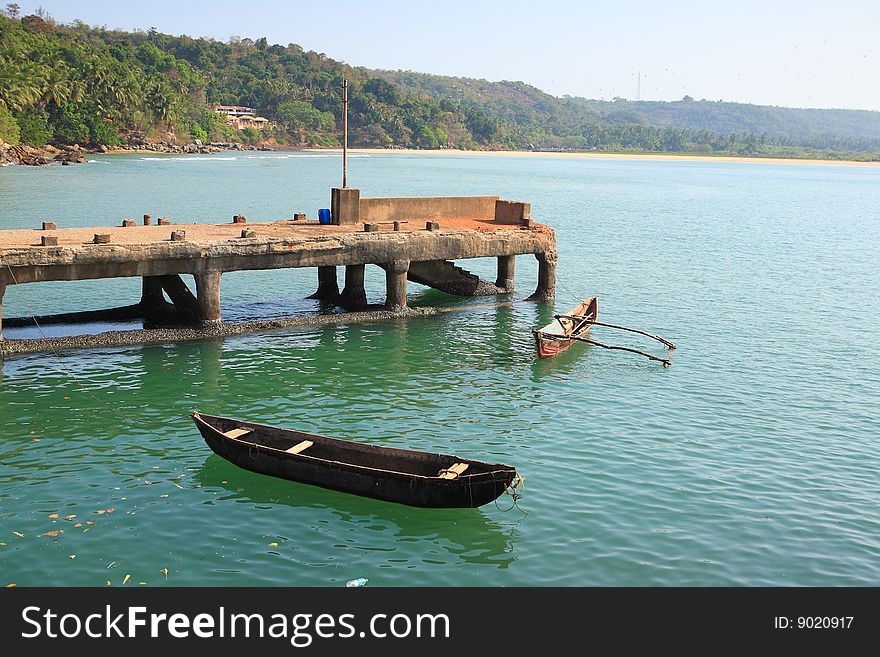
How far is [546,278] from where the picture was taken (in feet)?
116

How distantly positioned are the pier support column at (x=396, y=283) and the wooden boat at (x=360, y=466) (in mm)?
12944

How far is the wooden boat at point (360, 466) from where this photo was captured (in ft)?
52.2

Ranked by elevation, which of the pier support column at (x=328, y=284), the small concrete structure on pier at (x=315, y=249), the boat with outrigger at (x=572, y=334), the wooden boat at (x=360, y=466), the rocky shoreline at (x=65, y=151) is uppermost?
the rocky shoreline at (x=65, y=151)

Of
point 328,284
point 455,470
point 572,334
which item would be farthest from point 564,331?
point 455,470

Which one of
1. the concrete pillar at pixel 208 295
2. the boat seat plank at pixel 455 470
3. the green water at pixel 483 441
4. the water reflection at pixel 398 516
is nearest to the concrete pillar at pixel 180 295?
the concrete pillar at pixel 208 295

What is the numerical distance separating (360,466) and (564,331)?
44.5ft

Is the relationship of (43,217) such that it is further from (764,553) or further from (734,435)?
(764,553)

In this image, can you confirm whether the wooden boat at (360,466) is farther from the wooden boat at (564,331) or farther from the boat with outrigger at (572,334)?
the wooden boat at (564,331)

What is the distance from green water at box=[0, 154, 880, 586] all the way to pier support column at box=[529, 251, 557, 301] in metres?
1.47

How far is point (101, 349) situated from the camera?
26.6m

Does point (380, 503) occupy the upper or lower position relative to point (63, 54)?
Result: lower
